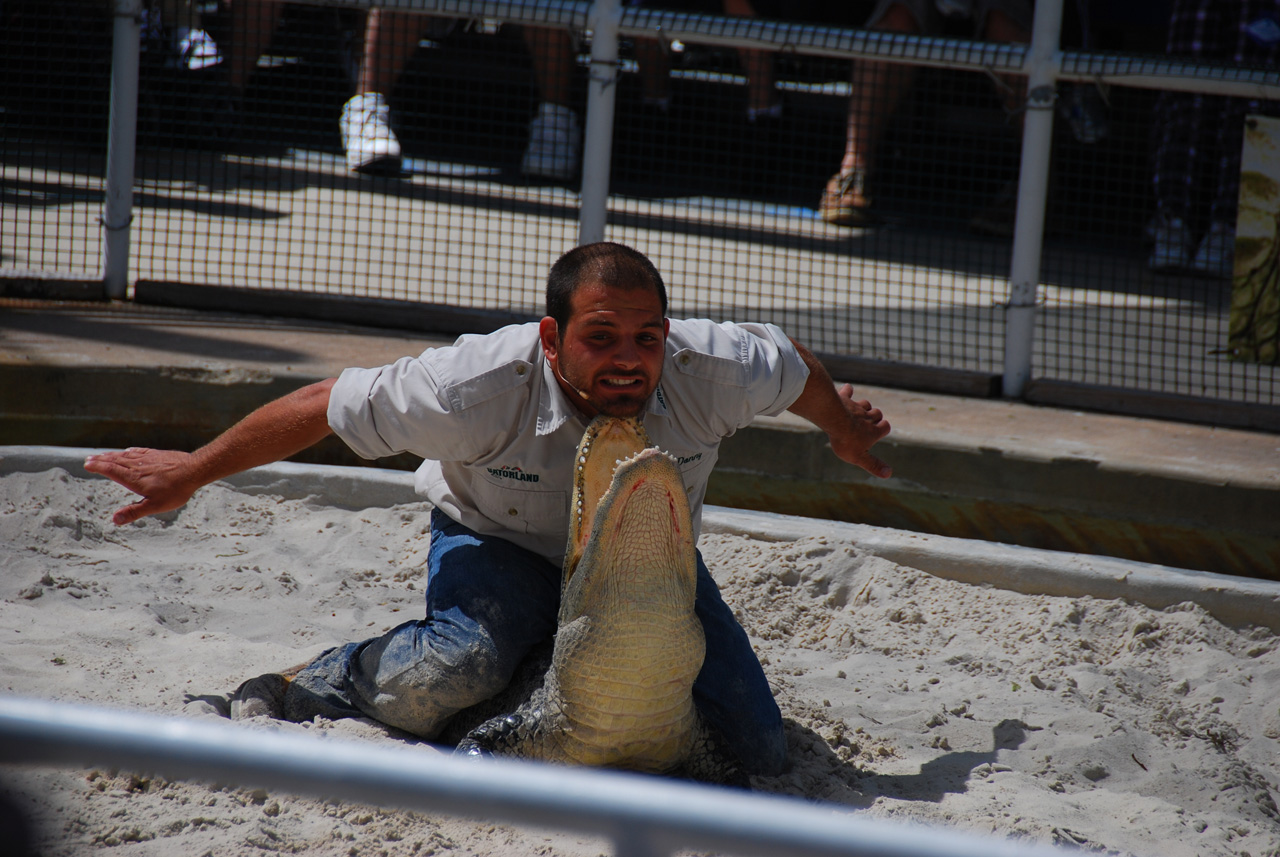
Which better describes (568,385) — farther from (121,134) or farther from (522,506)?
(121,134)

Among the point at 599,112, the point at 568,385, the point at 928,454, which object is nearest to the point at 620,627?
the point at 568,385

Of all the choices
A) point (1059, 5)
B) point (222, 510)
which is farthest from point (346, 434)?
point (1059, 5)

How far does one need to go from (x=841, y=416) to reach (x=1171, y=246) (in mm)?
4315

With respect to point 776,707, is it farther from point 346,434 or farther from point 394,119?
point 394,119

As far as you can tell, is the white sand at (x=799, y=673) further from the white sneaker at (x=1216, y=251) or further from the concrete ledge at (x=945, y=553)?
the white sneaker at (x=1216, y=251)

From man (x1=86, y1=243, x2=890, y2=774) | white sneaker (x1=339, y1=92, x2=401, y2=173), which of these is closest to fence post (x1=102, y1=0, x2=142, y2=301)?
white sneaker (x1=339, y1=92, x2=401, y2=173)

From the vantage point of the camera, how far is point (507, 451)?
2.34m

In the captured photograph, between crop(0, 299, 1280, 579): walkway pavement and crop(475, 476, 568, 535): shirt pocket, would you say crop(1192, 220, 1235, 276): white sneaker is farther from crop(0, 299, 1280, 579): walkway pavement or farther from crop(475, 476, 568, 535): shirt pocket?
crop(475, 476, 568, 535): shirt pocket

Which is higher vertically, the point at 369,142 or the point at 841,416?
the point at 369,142

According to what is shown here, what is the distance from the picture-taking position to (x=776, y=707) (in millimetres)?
2322

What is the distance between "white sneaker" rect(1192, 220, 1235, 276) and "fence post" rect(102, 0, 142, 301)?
16.4ft

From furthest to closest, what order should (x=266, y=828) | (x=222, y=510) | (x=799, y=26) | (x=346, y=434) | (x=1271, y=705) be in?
(x=799, y=26) < (x=222, y=510) < (x=1271, y=705) < (x=346, y=434) < (x=266, y=828)

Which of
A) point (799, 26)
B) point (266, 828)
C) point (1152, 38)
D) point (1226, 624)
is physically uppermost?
point (1152, 38)

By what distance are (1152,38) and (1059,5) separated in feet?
16.9
